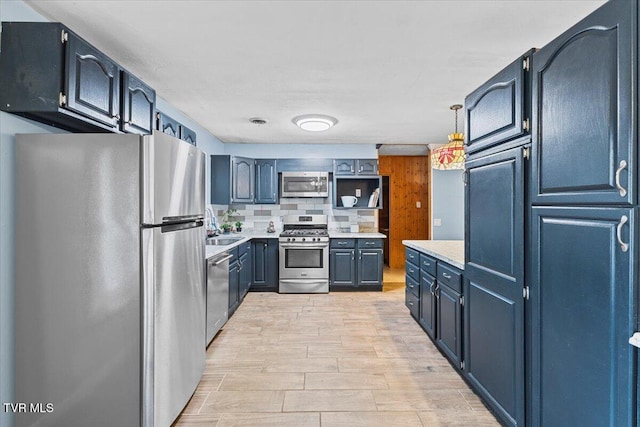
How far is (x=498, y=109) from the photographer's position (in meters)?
1.81

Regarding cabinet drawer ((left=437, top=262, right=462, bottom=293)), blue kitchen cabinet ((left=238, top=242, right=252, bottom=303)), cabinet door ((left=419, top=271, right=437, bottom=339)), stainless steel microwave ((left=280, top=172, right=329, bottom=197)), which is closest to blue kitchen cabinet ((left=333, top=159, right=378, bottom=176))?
stainless steel microwave ((left=280, top=172, right=329, bottom=197))

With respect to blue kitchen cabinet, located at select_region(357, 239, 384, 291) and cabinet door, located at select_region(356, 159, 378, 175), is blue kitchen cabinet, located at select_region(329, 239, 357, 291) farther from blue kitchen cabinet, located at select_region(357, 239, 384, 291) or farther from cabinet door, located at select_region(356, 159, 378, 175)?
cabinet door, located at select_region(356, 159, 378, 175)

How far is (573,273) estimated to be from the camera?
1.29 metres

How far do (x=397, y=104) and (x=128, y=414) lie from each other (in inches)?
132

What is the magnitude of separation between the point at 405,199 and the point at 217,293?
485 centimetres

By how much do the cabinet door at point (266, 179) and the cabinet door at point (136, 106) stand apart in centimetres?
280

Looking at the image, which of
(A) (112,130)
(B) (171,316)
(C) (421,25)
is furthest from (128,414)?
(C) (421,25)

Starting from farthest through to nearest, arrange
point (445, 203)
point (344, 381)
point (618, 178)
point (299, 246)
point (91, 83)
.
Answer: point (445, 203), point (299, 246), point (344, 381), point (91, 83), point (618, 178)

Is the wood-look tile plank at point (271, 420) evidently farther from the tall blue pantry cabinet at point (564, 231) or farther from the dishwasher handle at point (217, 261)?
Result: the dishwasher handle at point (217, 261)

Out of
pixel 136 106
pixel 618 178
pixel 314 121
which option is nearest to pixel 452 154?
pixel 314 121

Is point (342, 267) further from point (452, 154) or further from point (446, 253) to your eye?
point (452, 154)

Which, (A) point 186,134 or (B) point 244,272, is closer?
(A) point 186,134

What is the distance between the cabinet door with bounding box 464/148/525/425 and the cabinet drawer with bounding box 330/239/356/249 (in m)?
2.75

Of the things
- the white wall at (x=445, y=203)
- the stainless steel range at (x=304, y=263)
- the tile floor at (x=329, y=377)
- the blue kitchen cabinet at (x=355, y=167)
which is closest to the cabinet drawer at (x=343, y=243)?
the stainless steel range at (x=304, y=263)
